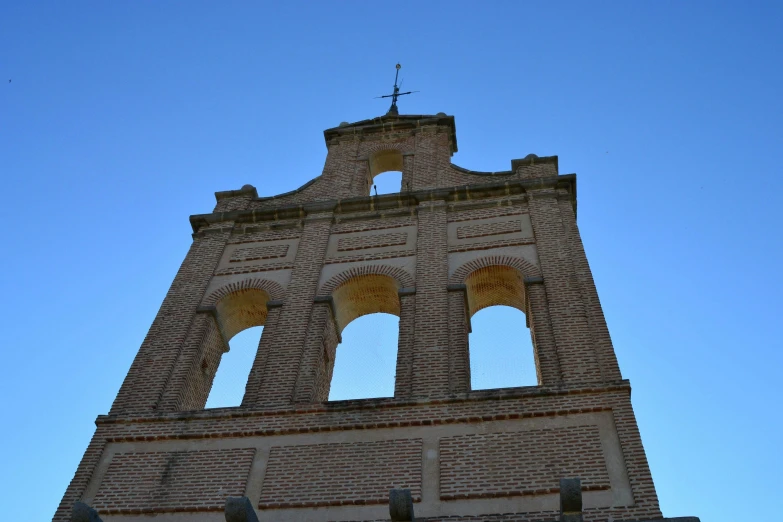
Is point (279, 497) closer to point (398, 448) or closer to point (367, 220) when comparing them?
point (398, 448)

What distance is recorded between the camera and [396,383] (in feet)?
35.9

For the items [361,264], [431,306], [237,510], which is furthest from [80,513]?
[361,264]

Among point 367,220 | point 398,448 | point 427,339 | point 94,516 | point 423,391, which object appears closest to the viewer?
point 94,516

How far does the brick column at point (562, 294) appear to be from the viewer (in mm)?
10539

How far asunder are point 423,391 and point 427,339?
1.14 m

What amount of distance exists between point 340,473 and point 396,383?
1.79 meters

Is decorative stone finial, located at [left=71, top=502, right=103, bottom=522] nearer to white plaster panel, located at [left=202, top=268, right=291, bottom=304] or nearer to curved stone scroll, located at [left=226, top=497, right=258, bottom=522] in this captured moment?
curved stone scroll, located at [left=226, top=497, right=258, bottom=522]

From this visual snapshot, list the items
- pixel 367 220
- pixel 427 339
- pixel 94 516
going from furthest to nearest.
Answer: pixel 367 220
pixel 427 339
pixel 94 516

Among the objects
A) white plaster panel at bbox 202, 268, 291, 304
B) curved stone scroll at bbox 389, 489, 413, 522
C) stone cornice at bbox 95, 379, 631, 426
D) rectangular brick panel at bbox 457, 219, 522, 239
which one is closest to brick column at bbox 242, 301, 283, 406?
stone cornice at bbox 95, 379, 631, 426

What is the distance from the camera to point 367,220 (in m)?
15.0

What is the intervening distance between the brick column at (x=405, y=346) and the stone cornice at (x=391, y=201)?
9.76ft

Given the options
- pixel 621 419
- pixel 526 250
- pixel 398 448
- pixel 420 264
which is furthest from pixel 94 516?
pixel 526 250

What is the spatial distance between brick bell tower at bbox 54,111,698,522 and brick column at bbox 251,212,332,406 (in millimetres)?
39

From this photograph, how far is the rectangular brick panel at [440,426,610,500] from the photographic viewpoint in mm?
8891
